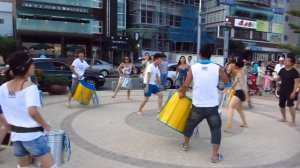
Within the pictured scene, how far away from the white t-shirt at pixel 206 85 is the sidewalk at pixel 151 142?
0.99 metres

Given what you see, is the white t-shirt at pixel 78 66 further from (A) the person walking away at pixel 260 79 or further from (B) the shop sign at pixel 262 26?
(B) the shop sign at pixel 262 26

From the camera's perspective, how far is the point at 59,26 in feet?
129

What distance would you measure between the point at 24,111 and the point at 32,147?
1.22ft

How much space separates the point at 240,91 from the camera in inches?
325

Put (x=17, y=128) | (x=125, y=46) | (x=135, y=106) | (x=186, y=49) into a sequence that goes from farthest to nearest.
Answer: (x=186, y=49) < (x=125, y=46) < (x=135, y=106) < (x=17, y=128)

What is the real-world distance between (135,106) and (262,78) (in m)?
8.35

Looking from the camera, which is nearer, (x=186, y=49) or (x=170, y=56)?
(x=170, y=56)

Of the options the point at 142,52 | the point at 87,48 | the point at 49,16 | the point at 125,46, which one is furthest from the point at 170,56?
the point at 49,16

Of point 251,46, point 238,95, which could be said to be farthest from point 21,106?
point 251,46

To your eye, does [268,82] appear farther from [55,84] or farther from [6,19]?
[6,19]

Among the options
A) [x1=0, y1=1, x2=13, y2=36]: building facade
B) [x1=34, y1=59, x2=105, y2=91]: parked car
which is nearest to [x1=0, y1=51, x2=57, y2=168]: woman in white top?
[x1=34, y1=59, x2=105, y2=91]: parked car

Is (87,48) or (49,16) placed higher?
(49,16)

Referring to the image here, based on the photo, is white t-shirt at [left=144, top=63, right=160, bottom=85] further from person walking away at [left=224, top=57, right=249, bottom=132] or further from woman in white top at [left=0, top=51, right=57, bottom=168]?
woman in white top at [left=0, top=51, right=57, bottom=168]

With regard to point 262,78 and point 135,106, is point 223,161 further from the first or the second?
point 262,78
